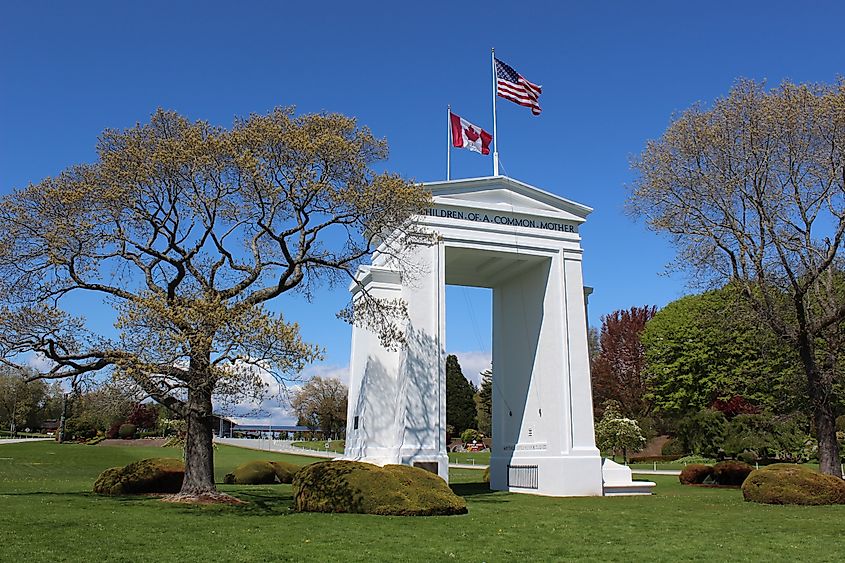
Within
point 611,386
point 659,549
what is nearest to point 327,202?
point 659,549

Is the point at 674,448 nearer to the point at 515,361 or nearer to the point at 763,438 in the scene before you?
the point at 763,438

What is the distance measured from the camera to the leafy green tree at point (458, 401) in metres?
79.8

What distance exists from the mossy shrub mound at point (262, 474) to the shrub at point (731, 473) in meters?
16.3

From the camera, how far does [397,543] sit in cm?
1131

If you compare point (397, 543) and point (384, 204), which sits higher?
point (384, 204)

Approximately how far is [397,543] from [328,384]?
8086 cm

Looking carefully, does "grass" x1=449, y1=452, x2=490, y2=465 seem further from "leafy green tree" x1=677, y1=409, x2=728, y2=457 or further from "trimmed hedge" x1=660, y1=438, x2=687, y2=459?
"leafy green tree" x1=677, y1=409, x2=728, y2=457

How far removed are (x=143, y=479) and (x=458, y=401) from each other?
6242 centimetres

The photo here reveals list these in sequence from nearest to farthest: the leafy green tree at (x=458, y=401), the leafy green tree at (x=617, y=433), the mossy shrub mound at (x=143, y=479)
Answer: the mossy shrub mound at (x=143, y=479), the leafy green tree at (x=617, y=433), the leafy green tree at (x=458, y=401)

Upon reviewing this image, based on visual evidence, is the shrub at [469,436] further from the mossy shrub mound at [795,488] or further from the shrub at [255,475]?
the mossy shrub mound at [795,488]

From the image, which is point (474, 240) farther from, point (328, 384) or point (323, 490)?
point (328, 384)

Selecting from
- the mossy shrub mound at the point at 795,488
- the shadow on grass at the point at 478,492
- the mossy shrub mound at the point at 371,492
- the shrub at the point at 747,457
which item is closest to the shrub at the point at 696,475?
the shadow on grass at the point at 478,492

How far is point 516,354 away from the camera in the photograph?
26969mm

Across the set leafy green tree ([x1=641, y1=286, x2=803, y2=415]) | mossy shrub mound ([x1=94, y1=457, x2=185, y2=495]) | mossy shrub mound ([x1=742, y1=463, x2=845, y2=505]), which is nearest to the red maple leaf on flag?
mossy shrub mound ([x1=742, y1=463, x2=845, y2=505])
